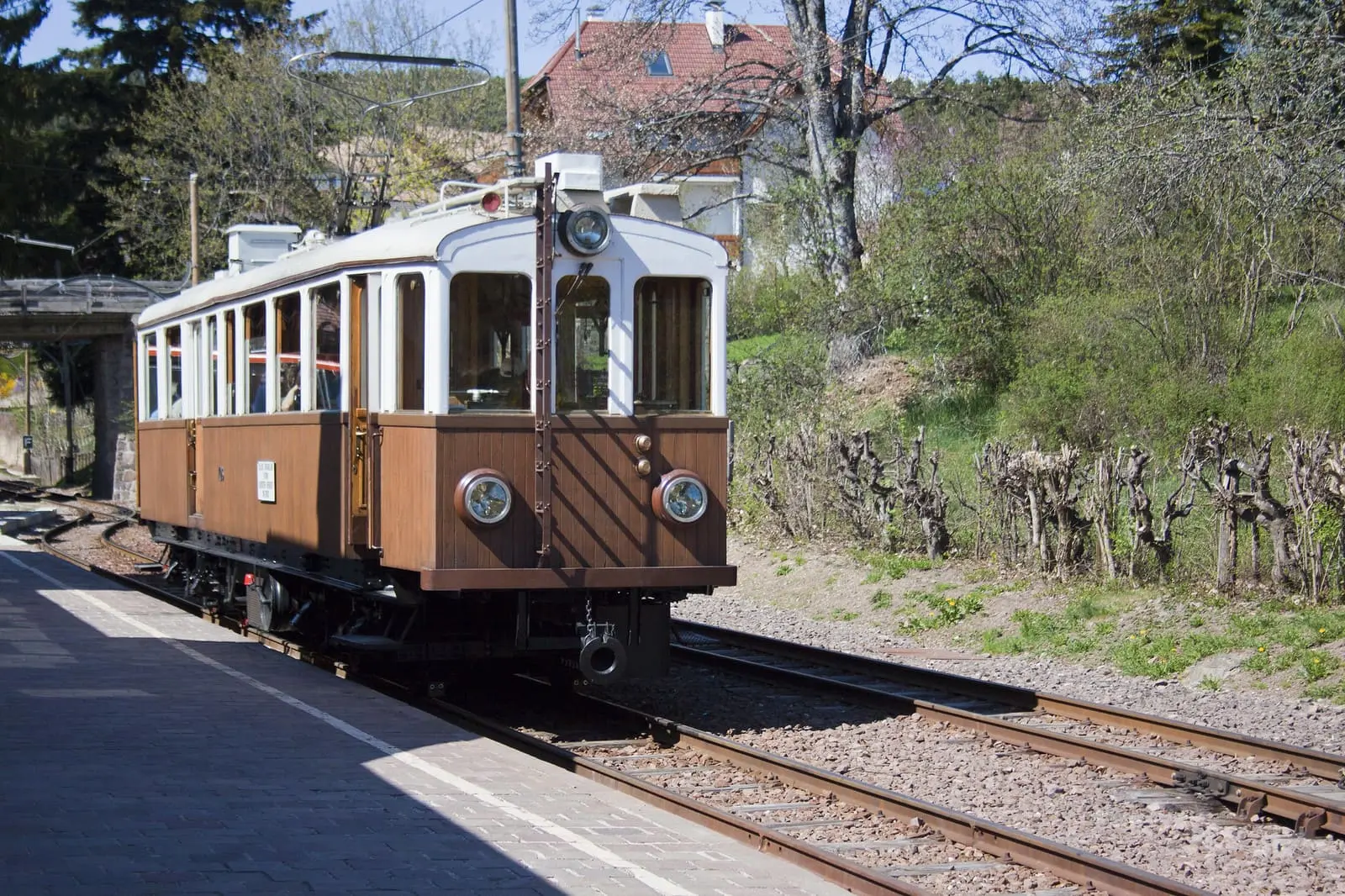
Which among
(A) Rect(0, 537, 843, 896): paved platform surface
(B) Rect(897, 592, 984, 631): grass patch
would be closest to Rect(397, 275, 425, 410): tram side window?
(A) Rect(0, 537, 843, 896): paved platform surface

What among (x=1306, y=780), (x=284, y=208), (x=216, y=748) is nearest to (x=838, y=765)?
(x=1306, y=780)

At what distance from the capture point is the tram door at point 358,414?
31.9 ft

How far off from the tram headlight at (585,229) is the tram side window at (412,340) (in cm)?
95

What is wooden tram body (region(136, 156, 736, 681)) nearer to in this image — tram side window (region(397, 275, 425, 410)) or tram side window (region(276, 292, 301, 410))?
tram side window (region(397, 275, 425, 410))

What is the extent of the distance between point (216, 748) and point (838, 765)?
3491 millimetres

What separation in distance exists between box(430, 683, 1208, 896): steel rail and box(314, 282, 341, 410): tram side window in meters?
2.46

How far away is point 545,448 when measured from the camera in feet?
30.1

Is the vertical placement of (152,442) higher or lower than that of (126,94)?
lower

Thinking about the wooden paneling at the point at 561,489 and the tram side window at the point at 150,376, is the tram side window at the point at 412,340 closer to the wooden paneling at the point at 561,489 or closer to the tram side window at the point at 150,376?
the wooden paneling at the point at 561,489

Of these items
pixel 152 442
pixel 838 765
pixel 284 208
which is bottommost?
pixel 838 765

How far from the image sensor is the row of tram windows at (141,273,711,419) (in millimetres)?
9258

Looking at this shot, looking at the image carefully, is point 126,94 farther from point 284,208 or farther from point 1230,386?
point 1230,386

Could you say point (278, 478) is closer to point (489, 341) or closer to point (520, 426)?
point (489, 341)

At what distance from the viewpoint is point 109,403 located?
45312 mm
